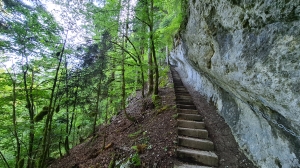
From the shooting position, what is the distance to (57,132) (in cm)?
709

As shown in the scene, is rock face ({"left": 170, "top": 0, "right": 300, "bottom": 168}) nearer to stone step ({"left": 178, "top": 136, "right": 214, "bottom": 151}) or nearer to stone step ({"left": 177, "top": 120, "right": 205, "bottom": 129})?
stone step ({"left": 178, "top": 136, "right": 214, "bottom": 151})

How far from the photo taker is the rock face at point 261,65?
1.86 m

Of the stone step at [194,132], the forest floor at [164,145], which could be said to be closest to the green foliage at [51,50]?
the forest floor at [164,145]

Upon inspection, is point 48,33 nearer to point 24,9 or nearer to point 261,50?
point 24,9

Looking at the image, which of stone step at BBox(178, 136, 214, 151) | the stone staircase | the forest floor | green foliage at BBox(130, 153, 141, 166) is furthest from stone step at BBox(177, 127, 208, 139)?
green foliage at BBox(130, 153, 141, 166)

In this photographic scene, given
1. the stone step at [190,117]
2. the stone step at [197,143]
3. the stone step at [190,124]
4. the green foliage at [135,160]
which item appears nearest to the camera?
the green foliage at [135,160]

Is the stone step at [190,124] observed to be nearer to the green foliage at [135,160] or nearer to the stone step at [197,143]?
the stone step at [197,143]

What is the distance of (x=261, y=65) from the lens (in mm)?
2281

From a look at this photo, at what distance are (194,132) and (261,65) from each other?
9.87ft

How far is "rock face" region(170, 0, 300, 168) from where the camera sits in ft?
6.09

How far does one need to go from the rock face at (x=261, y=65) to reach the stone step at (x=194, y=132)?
88 centimetres

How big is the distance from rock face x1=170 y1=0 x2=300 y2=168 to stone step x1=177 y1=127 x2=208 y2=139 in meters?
0.88

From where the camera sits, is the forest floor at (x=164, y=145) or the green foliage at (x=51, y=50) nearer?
the forest floor at (x=164, y=145)

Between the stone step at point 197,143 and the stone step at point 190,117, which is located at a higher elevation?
the stone step at point 190,117
